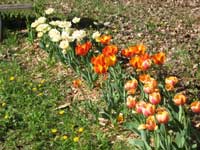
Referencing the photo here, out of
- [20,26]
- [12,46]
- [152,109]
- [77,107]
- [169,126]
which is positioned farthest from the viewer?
[20,26]

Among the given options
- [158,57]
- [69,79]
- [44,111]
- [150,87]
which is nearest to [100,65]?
[158,57]

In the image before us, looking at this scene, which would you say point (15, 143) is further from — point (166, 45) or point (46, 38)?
point (166, 45)

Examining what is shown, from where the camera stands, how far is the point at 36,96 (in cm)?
561

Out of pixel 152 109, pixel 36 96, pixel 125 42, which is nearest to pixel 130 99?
pixel 152 109

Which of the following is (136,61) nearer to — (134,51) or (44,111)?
(134,51)

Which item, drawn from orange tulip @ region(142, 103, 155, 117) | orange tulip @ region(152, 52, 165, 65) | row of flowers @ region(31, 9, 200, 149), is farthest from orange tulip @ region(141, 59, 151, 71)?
orange tulip @ region(142, 103, 155, 117)

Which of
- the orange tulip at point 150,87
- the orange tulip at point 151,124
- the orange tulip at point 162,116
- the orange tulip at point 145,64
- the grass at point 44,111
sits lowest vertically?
the grass at point 44,111

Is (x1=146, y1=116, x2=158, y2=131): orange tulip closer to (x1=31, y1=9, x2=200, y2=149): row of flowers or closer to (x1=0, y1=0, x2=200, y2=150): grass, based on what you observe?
(x1=31, y1=9, x2=200, y2=149): row of flowers

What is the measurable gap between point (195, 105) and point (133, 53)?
108 centimetres

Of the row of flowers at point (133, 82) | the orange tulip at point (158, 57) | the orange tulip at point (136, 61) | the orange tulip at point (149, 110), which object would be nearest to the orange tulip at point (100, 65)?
the row of flowers at point (133, 82)

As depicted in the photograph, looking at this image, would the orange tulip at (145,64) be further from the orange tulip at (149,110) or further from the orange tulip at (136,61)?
the orange tulip at (149,110)

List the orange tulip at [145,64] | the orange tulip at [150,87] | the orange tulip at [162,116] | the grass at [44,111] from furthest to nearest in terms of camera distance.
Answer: the grass at [44,111], the orange tulip at [145,64], the orange tulip at [150,87], the orange tulip at [162,116]

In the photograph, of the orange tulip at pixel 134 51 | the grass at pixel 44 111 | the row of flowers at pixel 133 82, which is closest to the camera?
the row of flowers at pixel 133 82

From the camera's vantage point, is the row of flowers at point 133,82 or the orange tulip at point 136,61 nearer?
the row of flowers at point 133,82
